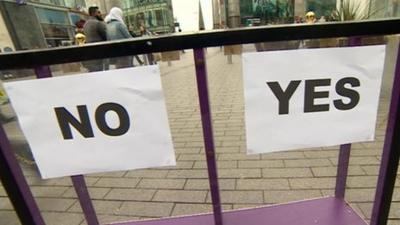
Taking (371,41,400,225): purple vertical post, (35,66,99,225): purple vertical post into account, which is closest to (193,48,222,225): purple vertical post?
(35,66,99,225): purple vertical post

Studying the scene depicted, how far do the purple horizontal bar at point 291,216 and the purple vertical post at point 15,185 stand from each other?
2.26ft

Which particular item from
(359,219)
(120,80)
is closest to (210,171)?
(120,80)

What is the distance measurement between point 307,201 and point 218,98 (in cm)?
330

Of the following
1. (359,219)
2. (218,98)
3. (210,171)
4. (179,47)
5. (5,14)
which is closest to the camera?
(179,47)

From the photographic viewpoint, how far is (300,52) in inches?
52.5

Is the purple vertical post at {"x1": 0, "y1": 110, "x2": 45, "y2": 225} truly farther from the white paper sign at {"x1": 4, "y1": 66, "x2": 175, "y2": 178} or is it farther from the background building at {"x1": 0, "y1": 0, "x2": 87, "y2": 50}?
the background building at {"x1": 0, "y1": 0, "x2": 87, "y2": 50}

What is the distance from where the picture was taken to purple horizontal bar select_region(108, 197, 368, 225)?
1.89 meters

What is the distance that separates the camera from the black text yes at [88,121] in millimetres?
1307

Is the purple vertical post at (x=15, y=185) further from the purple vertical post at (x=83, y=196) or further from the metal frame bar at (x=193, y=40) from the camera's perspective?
the metal frame bar at (x=193, y=40)

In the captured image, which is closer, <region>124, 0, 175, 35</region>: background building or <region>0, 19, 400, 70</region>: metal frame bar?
<region>0, 19, 400, 70</region>: metal frame bar

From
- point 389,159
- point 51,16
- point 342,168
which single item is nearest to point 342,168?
point 342,168

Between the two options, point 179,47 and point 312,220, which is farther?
point 312,220

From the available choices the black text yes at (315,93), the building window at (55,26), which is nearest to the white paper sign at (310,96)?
the black text yes at (315,93)

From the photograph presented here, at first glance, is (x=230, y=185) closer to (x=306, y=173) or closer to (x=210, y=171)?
(x=306, y=173)
